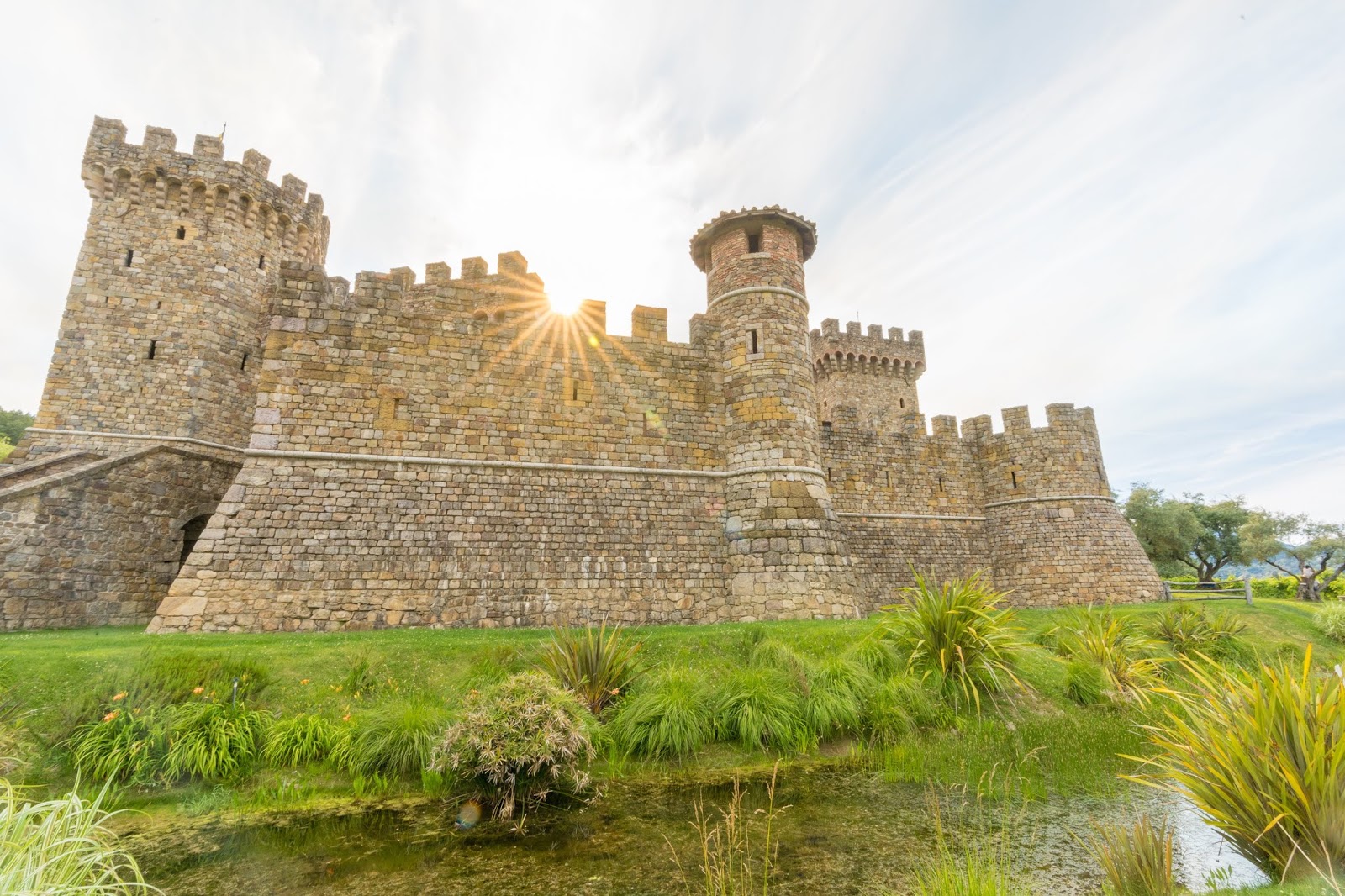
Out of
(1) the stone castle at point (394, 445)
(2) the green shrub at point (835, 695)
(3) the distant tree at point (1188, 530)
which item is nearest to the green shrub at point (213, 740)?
(1) the stone castle at point (394, 445)

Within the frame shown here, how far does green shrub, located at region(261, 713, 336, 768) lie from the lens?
21.0ft

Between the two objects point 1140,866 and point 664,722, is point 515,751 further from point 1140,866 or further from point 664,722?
point 1140,866

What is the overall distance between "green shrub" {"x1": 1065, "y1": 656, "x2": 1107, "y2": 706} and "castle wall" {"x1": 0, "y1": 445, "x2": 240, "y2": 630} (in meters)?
18.0

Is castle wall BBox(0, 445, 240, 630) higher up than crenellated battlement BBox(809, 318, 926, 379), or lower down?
lower down

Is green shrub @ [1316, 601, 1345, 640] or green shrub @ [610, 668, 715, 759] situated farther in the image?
green shrub @ [1316, 601, 1345, 640]

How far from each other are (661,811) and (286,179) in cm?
2098

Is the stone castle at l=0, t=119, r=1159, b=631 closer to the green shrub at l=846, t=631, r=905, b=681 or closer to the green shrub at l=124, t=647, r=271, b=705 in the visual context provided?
the green shrub at l=124, t=647, r=271, b=705

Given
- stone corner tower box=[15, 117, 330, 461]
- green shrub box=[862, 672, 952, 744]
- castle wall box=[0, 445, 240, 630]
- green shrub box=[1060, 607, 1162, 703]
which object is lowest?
green shrub box=[862, 672, 952, 744]

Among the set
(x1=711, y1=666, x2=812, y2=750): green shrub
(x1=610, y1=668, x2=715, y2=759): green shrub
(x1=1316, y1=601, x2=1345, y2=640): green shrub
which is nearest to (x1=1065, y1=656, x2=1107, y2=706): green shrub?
(x1=711, y1=666, x2=812, y2=750): green shrub

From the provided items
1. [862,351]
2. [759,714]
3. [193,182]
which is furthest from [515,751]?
[862,351]

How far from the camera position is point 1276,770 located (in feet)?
12.0

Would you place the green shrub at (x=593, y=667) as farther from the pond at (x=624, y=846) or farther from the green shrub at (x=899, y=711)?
the green shrub at (x=899, y=711)

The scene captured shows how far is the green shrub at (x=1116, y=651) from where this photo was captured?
8.77 m

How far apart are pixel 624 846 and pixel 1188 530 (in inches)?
1410
